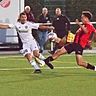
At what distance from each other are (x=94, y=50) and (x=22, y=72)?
31.8 feet

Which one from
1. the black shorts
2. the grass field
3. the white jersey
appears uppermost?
the white jersey

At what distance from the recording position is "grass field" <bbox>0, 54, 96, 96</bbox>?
11898 millimetres

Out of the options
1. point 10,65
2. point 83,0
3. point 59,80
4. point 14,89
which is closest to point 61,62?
point 10,65

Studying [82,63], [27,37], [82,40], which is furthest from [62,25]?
[82,63]

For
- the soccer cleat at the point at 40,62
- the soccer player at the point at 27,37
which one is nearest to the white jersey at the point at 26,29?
the soccer player at the point at 27,37

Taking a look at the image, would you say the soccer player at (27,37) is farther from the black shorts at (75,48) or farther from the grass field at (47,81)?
the black shorts at (75,48)

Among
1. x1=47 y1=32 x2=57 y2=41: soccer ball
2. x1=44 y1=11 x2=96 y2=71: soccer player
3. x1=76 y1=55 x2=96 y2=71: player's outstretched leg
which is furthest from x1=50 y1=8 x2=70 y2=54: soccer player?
Result: x1=76 y1=55 x2=96 y2=71: player's outstretched leg

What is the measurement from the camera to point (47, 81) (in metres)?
13.8

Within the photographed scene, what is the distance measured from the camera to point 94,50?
25.2 m

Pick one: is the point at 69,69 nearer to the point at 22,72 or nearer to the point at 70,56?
the point at 22,72

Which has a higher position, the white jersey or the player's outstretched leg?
the white jersey

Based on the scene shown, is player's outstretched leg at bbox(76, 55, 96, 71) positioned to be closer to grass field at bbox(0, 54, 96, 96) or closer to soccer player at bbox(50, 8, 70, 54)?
grass field at bbox(0, 54, 96, 96)

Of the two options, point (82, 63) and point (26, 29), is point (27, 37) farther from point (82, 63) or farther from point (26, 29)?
point (82, 63)

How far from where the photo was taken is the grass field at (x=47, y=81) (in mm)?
11898
